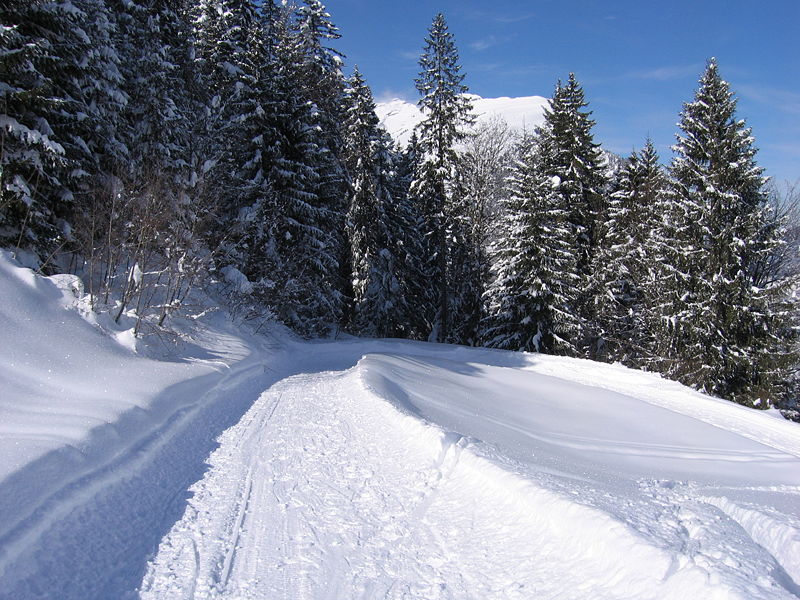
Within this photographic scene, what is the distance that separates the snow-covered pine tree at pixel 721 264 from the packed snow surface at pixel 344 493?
8314mm

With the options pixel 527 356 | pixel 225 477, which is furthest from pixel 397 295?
pixel 225 477

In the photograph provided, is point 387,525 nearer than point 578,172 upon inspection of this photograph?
Yes

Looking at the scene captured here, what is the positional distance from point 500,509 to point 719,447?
6518mm

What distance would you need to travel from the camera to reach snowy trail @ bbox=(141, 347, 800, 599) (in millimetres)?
3010

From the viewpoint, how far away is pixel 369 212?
23859 mm

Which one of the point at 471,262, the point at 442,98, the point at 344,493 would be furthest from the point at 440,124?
the point at 344,493

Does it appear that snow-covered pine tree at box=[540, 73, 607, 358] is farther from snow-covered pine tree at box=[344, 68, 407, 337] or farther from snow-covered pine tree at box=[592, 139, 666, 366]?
snow-covered pine tree at box=[344, 68, 407, 337]

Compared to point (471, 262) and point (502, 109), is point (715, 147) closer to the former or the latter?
point (471, 262)

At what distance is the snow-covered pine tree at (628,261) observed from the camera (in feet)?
66.0

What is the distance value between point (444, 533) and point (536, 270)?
1672cm

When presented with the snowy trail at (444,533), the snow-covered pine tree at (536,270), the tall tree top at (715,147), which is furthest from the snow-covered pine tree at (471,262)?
the snowy trail at (444,533)

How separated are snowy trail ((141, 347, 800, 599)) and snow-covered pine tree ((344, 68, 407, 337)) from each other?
18.4m

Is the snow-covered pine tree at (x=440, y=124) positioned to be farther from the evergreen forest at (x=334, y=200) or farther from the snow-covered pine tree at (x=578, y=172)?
the snow-covered pine tree at (x=578, y=172)

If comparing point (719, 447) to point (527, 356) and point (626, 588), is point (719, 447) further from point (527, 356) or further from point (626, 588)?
point (527, 356)
